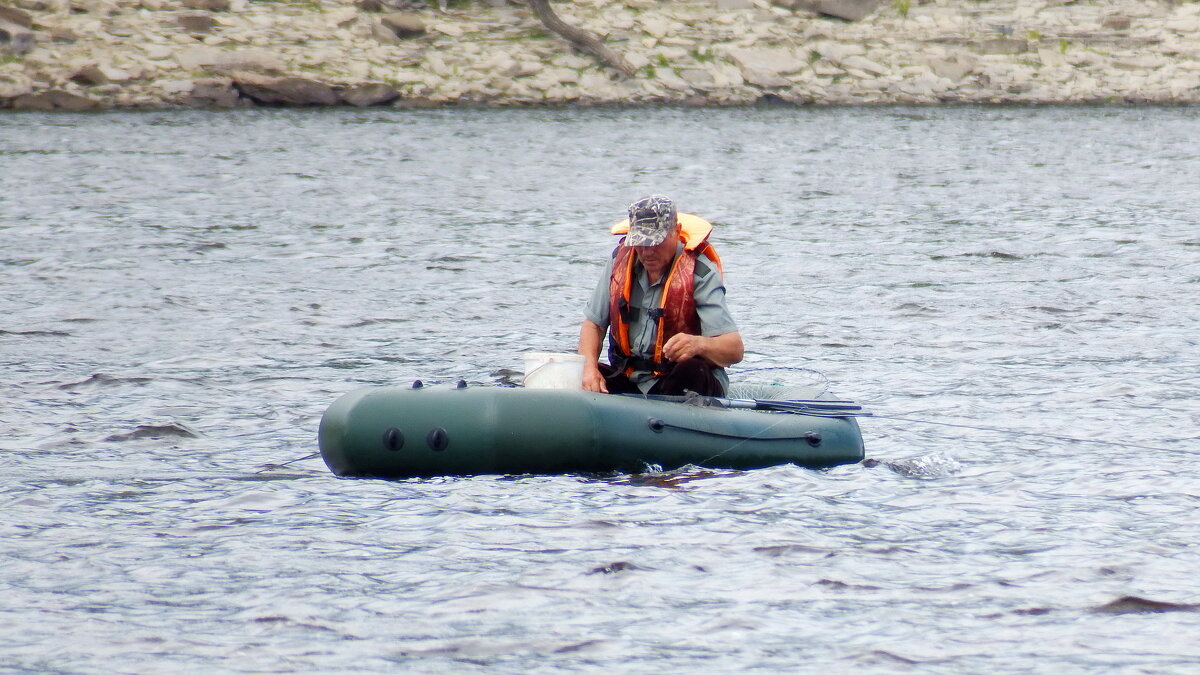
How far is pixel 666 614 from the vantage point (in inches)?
241

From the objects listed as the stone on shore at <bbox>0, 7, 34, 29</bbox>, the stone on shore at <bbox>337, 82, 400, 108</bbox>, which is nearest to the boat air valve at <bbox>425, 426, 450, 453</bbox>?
the stone on shore at <bbox>0, 7, 34, 29</bbox>

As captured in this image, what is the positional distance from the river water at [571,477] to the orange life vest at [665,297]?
741mm

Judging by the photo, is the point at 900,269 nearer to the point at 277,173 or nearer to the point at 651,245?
the point at 651,245

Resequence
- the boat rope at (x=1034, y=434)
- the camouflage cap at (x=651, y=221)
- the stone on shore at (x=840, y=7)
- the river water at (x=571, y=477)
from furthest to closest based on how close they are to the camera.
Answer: the stone on shore at (x=840, y=7) < the boat rope at (x=1034, y=434) < the camouflage cap at (x=651, y=221) < the river water at (x=571, y=477)

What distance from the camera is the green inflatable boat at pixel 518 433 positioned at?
24.8 ft

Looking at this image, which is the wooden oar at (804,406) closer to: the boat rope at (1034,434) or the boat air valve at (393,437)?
the boat rope at (1034,434)

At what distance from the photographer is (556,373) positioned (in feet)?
26.5

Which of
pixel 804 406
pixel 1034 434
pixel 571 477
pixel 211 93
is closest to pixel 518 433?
pixel 571 477

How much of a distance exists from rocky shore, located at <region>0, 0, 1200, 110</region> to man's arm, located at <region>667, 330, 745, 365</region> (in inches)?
1118

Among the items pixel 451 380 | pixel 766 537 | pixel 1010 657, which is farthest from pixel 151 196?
pixel 1010 657

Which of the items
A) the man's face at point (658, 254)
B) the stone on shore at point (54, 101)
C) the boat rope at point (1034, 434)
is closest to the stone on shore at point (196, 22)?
the stone on shore at point (54, 101)

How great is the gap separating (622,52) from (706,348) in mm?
30267

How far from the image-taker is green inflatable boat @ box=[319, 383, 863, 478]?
7.55m

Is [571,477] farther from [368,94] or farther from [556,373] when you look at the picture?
[368,94]
